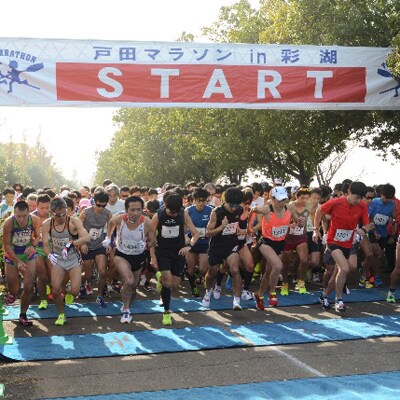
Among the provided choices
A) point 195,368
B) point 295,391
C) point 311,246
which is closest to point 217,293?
point 311,246

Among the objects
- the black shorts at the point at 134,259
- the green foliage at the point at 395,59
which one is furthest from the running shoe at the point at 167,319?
the green foliage at the point at 395,59

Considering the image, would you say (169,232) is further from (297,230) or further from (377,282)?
(377,282)

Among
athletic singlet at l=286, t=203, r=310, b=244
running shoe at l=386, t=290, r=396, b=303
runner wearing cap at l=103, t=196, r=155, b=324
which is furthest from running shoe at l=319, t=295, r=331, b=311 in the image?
runner wearing cap at l=103, t=196, r=155, b=324

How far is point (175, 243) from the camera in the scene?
32.4ft

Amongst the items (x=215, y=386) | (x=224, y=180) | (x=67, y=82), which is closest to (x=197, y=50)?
(x=67, y=82)

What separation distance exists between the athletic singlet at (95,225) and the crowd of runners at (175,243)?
0.02 m

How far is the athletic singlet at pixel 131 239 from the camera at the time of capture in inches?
384

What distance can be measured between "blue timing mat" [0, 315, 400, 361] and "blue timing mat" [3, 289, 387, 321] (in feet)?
4.98

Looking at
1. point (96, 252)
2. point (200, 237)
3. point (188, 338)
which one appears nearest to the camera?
point (188, 338)

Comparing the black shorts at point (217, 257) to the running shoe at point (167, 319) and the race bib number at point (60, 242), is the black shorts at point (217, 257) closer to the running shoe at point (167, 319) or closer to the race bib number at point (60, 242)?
the running shoe at point (167, 319)

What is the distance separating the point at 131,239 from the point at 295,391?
3.95m

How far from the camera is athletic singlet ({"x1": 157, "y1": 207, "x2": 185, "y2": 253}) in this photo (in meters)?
9.82

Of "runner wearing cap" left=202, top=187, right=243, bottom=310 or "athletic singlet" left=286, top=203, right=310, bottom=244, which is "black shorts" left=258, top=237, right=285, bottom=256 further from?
"athletic singlet" left=286, top=203, right=310, bottom=244

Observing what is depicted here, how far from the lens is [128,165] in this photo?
192 feet
